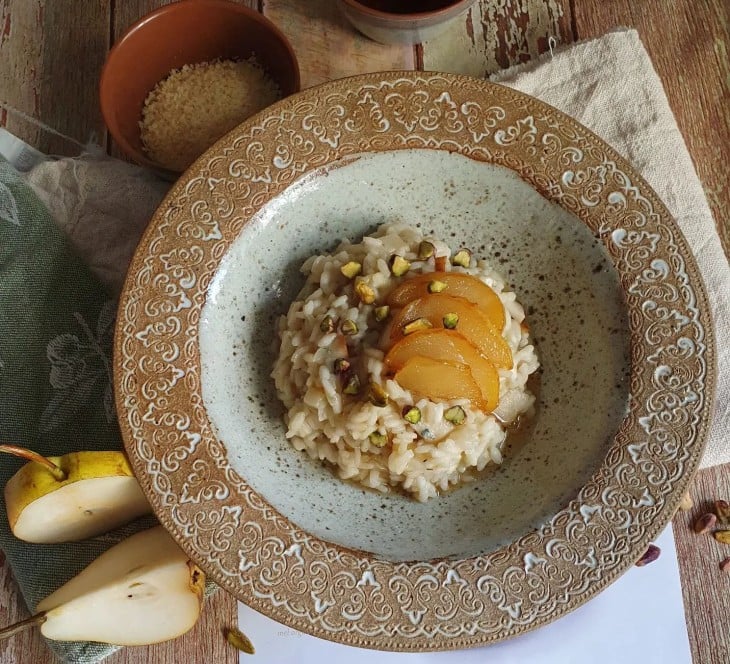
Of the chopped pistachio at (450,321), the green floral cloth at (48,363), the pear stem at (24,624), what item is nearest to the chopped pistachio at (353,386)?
the chopped pistachio at (450,321)

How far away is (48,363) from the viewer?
9.65ft

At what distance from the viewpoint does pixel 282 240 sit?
2.74m

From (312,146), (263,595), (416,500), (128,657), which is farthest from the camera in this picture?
(128,657)

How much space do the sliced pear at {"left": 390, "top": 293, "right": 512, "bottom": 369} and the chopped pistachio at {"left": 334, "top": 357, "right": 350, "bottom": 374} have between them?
188mm

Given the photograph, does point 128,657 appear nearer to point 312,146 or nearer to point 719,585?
point 312,146

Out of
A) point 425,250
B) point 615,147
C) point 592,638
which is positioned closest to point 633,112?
point 615,147

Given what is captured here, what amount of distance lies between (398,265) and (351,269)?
0.17 m

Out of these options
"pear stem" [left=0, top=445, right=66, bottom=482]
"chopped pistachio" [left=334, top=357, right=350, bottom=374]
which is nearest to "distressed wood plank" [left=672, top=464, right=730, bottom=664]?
"chopped pistachio" [left=334, top=357, right=350, bottom=374]

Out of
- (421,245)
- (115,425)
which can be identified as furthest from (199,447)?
Answer: (421,245)

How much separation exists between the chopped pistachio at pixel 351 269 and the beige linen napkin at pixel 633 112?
3.85 feet

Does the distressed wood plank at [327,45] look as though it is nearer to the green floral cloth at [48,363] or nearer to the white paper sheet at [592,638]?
the green floral cloth at [48,363]

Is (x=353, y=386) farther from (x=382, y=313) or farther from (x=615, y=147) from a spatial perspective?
(x=615, y=147)

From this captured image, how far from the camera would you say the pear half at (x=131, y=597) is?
2602 millimetres

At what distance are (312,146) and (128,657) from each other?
213 cm
